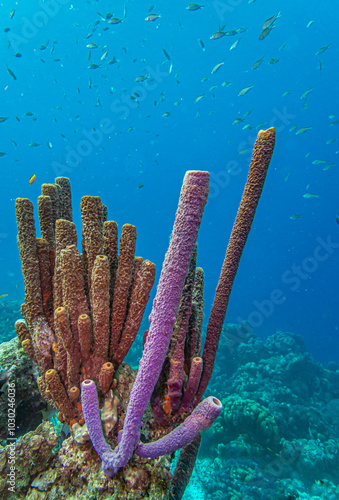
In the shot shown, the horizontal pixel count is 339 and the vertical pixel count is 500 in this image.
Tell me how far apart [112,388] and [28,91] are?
7900cm

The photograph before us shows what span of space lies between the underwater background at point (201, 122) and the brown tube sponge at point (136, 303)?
54.1 ft

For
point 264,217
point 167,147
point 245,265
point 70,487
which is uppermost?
point 167,147

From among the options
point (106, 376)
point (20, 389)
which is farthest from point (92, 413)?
point (20, 389)

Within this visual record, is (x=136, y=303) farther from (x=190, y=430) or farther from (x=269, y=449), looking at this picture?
(x=269, y=449)

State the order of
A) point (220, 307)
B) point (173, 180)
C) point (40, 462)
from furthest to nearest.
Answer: point (173, 180) → point (220, 307) → point (40, 462)

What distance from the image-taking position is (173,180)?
83.4 m

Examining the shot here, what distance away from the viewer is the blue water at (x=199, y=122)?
4422 centimetres

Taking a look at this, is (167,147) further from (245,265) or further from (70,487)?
(70,487)

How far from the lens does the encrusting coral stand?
193 centimetres

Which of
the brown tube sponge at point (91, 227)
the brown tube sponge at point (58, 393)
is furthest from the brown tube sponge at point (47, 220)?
the brown tube sponge at point (58, 393)

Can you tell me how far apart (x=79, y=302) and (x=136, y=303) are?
0.44m

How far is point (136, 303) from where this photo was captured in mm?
2098

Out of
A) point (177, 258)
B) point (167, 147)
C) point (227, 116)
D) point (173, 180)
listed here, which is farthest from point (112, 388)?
point (173, 180)

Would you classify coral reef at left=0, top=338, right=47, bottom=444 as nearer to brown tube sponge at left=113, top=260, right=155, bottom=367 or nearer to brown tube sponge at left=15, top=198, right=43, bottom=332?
brown tube sponge at left=15, top=198, right=43, bottom=332
